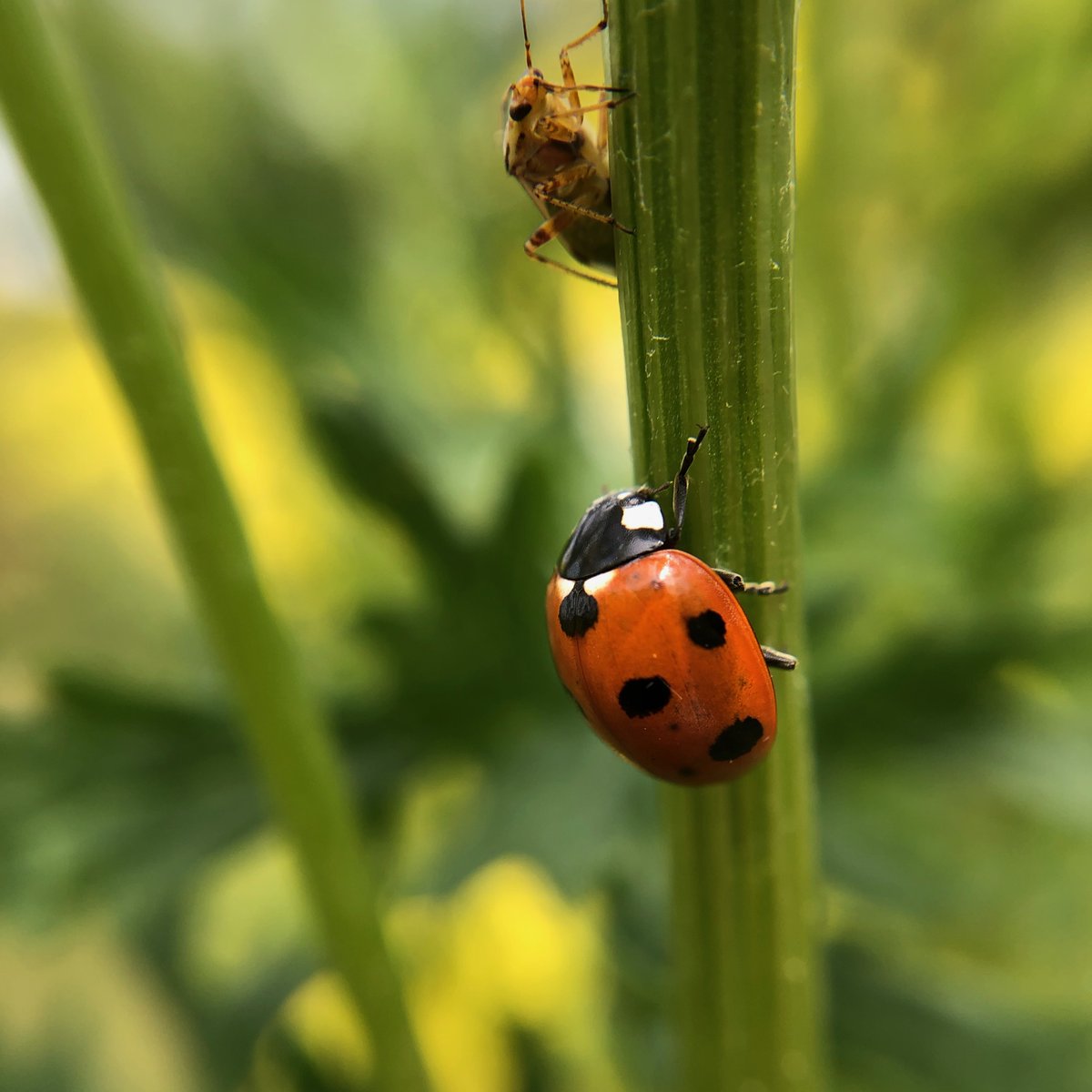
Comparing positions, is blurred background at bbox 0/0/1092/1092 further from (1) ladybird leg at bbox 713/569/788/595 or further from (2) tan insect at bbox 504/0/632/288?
(1) ladybird leg at bbox 713/569/788/595

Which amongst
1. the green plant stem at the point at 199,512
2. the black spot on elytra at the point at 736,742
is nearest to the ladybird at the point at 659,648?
the black spot on elytra at the point at 736,742

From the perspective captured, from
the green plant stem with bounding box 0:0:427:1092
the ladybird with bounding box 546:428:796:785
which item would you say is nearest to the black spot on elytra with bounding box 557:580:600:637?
the ladybird with bounding box 546:428:796:785

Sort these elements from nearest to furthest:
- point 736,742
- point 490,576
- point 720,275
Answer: point 720,275, point 736,742, point 490,576

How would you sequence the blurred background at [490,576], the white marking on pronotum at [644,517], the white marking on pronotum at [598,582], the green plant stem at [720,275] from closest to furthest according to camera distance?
the green plant stem at [720,275], the white marking on pronotum at [644,517], the white marking on pronotum at [598,582], the blurred background at [490,576]

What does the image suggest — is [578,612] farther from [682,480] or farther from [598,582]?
[682,480]

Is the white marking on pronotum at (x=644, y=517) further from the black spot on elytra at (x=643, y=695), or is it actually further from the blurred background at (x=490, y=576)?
the blurred background at (x=490, y=576)

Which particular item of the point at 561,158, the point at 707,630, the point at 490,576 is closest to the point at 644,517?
the point at 707,630
